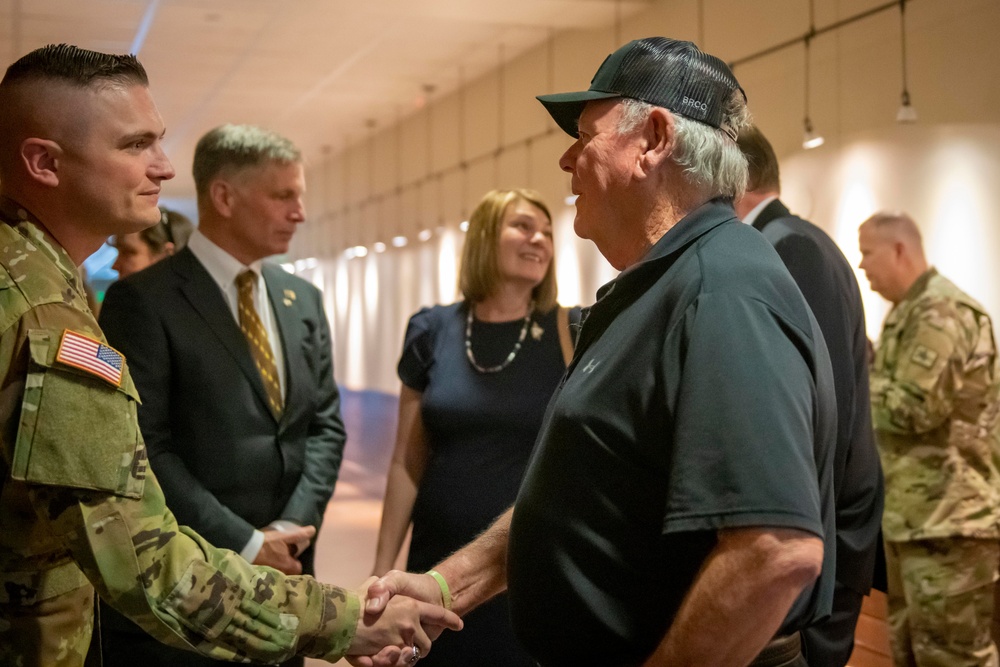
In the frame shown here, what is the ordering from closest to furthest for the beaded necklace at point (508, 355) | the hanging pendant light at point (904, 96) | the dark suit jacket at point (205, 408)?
the dark suit jacket at point (205, 408) → the beaded necklace at point (508, 355) → the hanging pendant light at point (904, 96)

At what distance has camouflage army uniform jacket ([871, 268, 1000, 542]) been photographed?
394 centimetres

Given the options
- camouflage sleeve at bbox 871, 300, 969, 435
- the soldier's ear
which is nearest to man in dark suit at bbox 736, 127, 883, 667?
camouflage sleeve at bbox 871, 300, 969, 435

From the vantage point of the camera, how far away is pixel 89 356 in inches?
60.3

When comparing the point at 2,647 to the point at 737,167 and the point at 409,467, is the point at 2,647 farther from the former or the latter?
the point at 409,467

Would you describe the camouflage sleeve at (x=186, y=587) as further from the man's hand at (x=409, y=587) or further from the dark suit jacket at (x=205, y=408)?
the dark suit jacket at (x=205, y=408)

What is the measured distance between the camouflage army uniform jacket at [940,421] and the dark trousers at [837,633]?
161 centimetres

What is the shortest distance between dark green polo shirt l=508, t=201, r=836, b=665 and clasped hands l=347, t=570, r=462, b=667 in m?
0.39

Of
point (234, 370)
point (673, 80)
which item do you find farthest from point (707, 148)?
point (234, 370)

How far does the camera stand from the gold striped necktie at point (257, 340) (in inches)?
108

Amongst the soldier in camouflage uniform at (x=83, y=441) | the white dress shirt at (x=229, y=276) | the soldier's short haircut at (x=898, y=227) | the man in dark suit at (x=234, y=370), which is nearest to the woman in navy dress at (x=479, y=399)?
the man in dark suit at (x=234, y=370)

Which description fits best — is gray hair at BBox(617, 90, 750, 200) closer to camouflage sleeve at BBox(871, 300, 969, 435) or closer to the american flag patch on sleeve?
the american flag patch on sleeve

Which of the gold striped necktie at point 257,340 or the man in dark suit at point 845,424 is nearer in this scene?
the man in dark suit at point 845,424

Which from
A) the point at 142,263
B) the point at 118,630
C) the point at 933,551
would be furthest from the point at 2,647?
the point at 933,551

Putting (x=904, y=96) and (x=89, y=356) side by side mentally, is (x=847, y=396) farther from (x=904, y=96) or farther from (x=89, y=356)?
(x=904, y=96)
